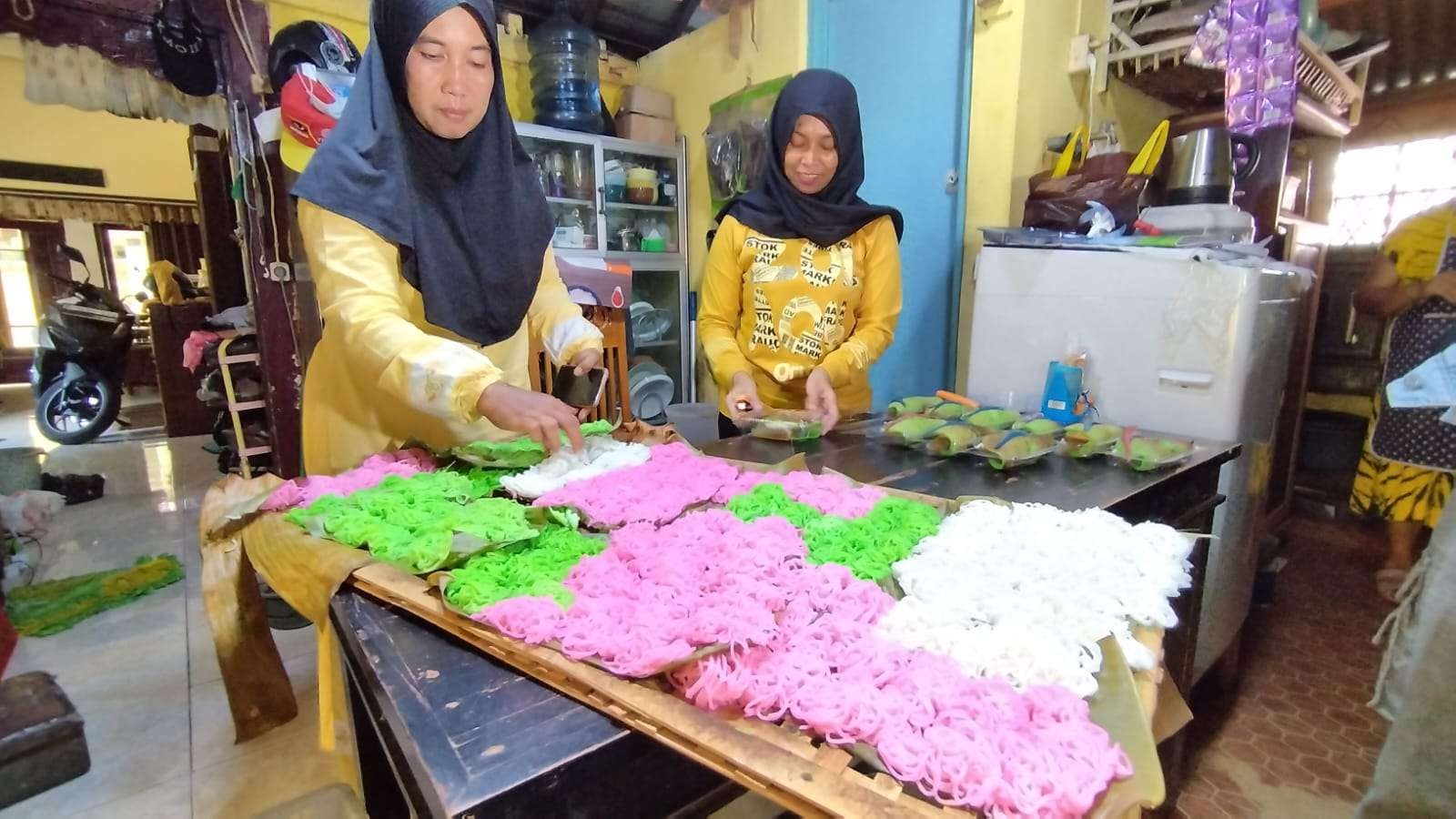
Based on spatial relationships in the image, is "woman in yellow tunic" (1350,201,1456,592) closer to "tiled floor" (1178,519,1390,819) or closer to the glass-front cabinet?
"tiled floor" (1178,519,1390,819)

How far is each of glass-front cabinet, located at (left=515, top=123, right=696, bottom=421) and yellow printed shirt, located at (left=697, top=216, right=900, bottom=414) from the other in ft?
4.94

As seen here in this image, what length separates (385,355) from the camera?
0.97m

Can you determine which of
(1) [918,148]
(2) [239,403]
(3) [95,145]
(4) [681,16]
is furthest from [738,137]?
(3) [95,145]

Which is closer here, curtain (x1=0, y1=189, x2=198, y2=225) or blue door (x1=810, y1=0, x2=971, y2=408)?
blue door (x1=810, y1=0, x2=971, y2=408)

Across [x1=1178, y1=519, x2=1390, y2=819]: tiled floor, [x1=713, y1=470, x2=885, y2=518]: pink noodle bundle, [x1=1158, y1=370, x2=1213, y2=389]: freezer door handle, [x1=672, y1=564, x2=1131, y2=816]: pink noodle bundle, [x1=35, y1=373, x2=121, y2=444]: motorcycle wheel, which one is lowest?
[x1=1178, y1=519, x2=1390, y2=819]: tiled floor

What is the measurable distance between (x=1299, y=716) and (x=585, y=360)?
6.70 feet

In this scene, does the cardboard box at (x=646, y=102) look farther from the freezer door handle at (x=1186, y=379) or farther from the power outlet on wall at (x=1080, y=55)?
the freezer door handle at (x=1186, y=379)

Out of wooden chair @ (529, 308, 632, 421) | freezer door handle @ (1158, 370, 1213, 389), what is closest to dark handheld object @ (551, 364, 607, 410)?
freezer door handle @ (1158, 370, 1213, 389)

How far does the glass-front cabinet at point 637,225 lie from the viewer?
329 cm

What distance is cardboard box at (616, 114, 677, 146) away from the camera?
11.1 ft

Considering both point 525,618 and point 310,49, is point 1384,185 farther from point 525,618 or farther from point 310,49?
point 310,49

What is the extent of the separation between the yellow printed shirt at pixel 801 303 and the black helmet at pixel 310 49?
185 cm

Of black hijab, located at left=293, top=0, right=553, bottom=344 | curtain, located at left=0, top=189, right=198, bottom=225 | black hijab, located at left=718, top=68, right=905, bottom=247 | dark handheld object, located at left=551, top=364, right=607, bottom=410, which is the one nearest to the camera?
black hijab, located at left=293, top=0, right=553, bottom=344

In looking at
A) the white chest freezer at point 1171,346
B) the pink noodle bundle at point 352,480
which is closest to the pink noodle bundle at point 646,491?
the pink noodle bundle at point 352,480
